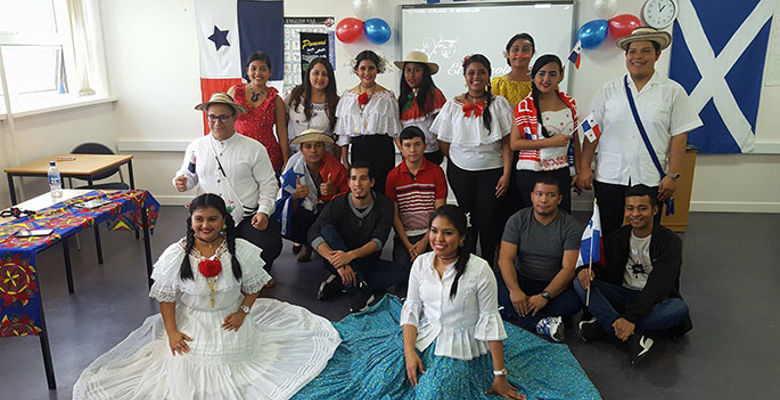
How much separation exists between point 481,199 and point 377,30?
2339mm

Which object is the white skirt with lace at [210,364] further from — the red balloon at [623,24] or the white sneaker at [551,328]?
the red balloon at [623,24]

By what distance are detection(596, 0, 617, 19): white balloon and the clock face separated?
33cm

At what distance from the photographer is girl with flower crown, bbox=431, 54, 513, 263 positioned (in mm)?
3613

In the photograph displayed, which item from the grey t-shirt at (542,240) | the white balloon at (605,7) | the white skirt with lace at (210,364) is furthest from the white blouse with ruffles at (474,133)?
the white balloon at (605,7)

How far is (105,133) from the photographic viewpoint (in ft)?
19.0

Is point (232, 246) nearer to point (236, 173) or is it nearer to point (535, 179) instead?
point (236, 173)

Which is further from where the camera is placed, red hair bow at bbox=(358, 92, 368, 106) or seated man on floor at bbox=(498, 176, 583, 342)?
red hair bow at bbox=(358, 92, 368, 106)

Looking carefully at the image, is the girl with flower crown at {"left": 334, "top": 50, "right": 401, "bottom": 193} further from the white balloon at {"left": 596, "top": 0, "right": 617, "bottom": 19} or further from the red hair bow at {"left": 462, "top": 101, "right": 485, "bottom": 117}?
the white balloon at {"left": 596, "top": 0, "right": 617, "bottom": 19}

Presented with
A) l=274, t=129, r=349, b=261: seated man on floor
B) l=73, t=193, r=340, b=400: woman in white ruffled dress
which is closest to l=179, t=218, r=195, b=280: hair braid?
l=73, t=193, r=340, b=400: woman in white ruffled dress

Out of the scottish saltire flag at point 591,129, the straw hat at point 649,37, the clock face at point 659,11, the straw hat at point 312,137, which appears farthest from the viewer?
the clock face at point 659,11

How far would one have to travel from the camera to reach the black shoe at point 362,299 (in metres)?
3.46

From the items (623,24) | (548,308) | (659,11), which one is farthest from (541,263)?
(659,11)

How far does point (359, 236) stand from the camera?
3660 millimetres

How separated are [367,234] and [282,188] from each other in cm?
73
